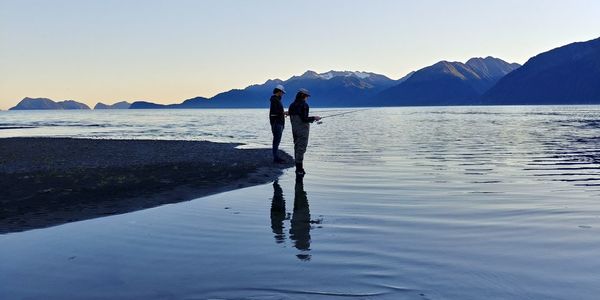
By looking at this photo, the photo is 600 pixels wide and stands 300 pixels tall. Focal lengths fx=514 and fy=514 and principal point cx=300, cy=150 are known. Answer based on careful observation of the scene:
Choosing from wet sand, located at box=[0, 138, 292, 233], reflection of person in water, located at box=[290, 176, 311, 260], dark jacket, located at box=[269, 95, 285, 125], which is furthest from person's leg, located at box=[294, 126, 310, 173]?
reflection of person in water, located at box=[290, 176, 311, 260]

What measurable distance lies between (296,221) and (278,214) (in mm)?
904

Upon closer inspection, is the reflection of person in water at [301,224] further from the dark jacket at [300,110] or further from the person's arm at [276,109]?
the person's arm at [276,109]

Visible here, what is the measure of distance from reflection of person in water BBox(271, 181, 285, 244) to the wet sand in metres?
1.60

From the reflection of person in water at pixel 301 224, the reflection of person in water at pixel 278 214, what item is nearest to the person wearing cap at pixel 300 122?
the reflection of person in water at pixel 278 214

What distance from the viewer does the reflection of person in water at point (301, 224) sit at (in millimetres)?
7922

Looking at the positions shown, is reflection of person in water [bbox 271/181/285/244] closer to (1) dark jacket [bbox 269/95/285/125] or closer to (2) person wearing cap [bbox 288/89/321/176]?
(2) person wearing cap [bbox 288/89/321/176]

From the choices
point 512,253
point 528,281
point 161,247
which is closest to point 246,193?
point 161,247

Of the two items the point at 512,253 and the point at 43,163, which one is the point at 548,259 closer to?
the point at 512,253

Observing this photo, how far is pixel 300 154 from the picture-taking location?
17.2 meters

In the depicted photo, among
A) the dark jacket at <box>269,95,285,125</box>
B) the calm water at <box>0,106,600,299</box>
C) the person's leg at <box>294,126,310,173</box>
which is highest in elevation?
the dark jacket at <box>269,95,285,125</box>

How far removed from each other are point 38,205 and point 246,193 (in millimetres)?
4883

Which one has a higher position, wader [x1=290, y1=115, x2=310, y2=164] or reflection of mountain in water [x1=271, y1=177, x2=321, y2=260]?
wader [x1=290, y1=115, x2=310, y2=164]

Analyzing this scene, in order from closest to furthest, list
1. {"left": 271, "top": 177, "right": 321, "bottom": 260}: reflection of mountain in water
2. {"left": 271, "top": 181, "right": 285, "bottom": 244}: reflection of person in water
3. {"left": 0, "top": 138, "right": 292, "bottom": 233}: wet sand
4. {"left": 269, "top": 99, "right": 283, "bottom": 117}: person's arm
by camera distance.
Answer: {"left": 271, "top": 177, "right": 321, "bottom": 260}: reflection of mountain in water → {"left": 271, "top": 181, "right": 285, "bottom": 244}: reflection of person in water → {"left": 0, "top": 138, "right": 292, "bottom": 233}: wet sand → {"left": 269, "top": 99, "right": 283, "bottom": 117}: person's arm

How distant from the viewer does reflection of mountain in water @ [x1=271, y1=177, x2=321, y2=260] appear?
8039 mm
